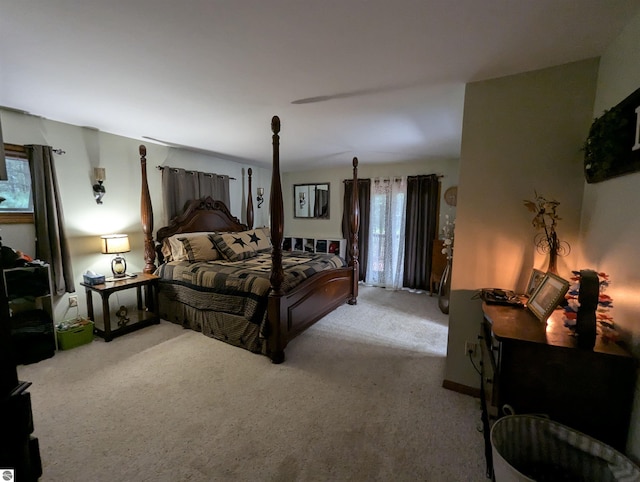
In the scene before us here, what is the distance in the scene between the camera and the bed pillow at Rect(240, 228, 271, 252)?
4.32m

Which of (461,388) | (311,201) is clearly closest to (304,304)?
(461,388)

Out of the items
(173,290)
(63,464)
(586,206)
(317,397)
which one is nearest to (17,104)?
(173,290)

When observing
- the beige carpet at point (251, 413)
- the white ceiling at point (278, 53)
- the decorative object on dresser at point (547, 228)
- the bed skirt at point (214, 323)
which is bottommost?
the beige carpet at point (251, 413)

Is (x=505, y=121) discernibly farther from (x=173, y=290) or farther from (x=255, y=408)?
(x=173, y=290)

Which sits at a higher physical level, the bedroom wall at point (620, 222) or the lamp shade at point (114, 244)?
the bedroom wall at point (620, 222)

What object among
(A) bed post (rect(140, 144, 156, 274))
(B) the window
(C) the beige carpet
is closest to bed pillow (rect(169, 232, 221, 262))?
(A) bed post (rect(140, 144, 156, 274))

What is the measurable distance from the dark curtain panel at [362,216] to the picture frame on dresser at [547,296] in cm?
362

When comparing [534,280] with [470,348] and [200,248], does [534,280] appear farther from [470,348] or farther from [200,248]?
[200,248]

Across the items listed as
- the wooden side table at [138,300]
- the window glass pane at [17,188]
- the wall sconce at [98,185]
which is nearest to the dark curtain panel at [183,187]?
the wall sconce at [98,185]

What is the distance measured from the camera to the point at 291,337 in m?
2.81

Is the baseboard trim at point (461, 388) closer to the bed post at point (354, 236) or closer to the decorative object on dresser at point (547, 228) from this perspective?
the decorative object on dresser at point (547, 228)

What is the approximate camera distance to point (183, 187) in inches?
163

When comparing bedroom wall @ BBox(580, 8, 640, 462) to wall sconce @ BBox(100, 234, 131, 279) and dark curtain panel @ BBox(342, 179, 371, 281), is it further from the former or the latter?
wall sconce @ BBox(100, 234, 131, 279)

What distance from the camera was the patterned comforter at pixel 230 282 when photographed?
8.77 feet
